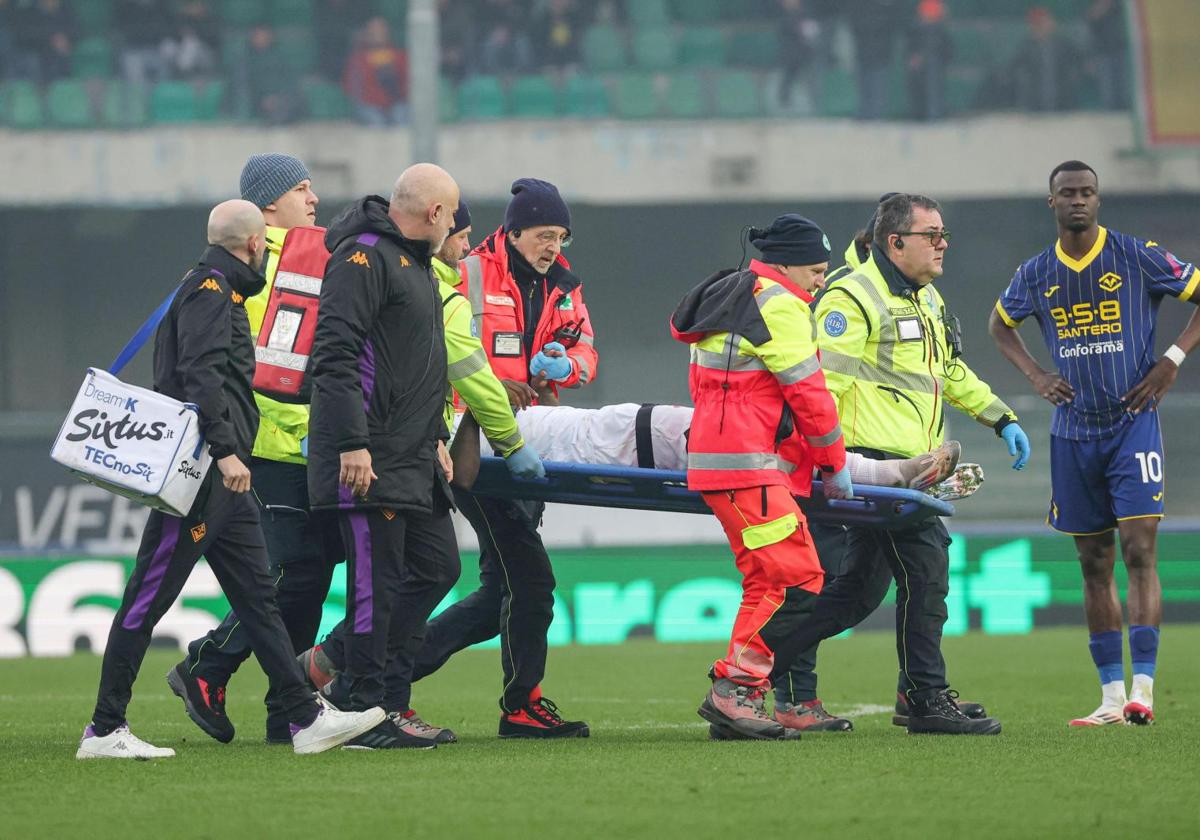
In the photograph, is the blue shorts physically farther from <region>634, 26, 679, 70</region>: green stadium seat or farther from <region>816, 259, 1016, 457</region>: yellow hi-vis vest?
<region>634, 26, 679, 70</region>: green stadium seat

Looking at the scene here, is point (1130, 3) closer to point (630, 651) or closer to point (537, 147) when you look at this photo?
point (537, 147)

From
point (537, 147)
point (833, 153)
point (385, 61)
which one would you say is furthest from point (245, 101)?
point (833, 153)

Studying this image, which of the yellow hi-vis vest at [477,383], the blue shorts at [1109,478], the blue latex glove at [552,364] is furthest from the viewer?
the blue shorts at [1109,478]

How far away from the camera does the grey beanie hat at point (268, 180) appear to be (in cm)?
675

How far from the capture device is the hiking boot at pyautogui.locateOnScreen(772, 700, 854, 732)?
7.21 meters

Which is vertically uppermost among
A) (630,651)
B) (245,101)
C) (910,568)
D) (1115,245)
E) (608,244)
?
(245,101)

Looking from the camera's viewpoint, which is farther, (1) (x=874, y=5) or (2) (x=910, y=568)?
(1) (x=874, y=5)

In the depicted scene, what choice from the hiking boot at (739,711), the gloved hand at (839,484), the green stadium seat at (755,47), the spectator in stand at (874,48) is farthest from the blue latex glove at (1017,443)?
the green stadium seat at (755,47)

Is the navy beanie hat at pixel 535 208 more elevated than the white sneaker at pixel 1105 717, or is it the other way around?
the navy beanie hat at pixel 535 208

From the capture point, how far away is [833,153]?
73.3 feet

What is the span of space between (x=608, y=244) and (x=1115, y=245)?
54.0 feet

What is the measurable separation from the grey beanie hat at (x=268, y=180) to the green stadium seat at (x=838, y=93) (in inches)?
653

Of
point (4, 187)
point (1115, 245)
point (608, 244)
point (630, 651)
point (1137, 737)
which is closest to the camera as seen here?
point (1137, 737)

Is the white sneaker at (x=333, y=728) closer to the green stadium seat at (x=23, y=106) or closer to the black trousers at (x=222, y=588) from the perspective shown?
the black trousers at (x=222, y=588)
